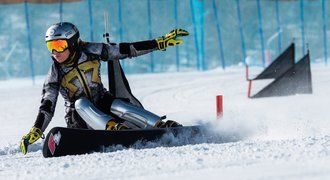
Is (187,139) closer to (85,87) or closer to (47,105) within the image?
(85,87)

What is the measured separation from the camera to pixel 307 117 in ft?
34.5

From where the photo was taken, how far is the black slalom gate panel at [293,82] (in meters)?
14.5

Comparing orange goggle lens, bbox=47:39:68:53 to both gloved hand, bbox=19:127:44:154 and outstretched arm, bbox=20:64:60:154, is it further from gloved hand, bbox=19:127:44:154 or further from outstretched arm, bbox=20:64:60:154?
gloved hand, bbox=19:127:44:154

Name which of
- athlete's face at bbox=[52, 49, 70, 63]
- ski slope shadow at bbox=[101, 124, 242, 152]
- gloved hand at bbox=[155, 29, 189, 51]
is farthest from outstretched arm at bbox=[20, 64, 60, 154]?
gloved hand at bbox=[155, 29, 189, 51]

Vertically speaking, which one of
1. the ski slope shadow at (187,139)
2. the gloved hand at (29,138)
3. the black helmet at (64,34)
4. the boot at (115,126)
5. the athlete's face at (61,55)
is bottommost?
the ski slope shadow at (187,139)

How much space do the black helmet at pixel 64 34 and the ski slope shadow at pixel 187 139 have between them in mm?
1370

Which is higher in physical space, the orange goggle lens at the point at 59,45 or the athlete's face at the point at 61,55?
the orange goggle lens at the point at 59,45

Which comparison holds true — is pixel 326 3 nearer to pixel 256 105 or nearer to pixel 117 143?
pixel 256 105

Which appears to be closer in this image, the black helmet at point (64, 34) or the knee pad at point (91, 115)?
the knee pad at point (91, 115)

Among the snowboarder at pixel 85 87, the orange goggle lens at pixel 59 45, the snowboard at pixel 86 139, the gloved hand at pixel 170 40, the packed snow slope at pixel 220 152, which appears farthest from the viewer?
the gloved hand at pixel 170 40

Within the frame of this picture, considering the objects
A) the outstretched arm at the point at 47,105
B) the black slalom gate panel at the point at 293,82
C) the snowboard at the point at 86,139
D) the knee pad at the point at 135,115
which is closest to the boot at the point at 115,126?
the knee pad at the point at 135,115

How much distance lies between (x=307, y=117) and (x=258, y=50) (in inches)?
864

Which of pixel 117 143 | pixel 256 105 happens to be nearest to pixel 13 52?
pixel 256 105

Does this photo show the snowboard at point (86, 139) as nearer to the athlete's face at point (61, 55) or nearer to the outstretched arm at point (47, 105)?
the outstretched arm at point (47, 105)
